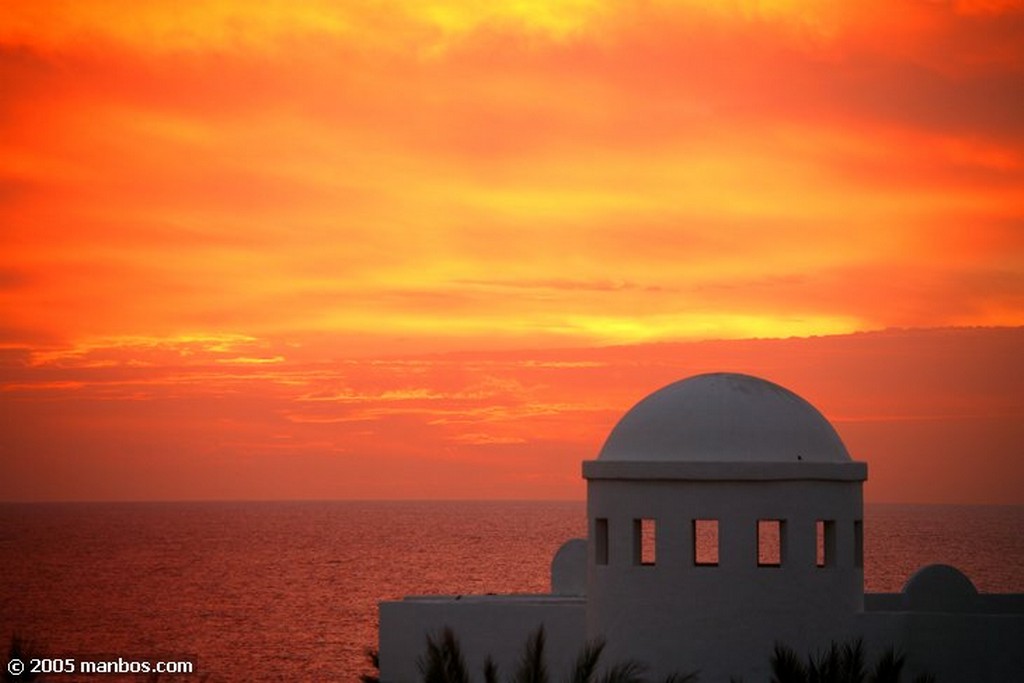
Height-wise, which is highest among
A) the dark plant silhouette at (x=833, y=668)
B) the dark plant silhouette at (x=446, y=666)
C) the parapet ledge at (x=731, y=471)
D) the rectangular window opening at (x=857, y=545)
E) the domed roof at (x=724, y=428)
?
the domed roof at (x=724, y=428)

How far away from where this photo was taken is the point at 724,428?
27.5 metres

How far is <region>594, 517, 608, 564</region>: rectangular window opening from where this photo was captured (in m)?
27.9

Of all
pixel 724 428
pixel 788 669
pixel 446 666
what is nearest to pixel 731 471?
pixel 724 428

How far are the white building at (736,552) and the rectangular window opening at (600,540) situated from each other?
2cm

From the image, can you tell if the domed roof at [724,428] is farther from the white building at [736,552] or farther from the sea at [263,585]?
the sea at [263,585]

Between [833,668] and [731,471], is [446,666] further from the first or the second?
[731,471]

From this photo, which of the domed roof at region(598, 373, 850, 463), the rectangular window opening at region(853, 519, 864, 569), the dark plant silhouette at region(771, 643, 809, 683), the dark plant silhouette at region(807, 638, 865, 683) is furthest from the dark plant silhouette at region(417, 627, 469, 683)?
the rectangular window opening at region(853, 519, 864, 569)

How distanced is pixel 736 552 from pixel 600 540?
8.10ft

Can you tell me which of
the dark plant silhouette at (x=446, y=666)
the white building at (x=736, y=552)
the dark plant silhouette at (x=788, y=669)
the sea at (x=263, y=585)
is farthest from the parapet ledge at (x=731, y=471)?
the sea at (x=263, y=585)

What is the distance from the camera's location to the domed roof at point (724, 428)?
27359 millimetres

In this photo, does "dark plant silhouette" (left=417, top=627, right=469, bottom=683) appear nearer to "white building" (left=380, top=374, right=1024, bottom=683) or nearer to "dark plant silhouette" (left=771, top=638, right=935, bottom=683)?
"dark plant silhouette" (left=771, top=638, right=935, bottom=683)

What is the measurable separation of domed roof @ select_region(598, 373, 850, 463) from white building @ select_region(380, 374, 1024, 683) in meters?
0.02

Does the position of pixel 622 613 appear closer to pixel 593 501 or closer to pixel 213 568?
pixel 593 501

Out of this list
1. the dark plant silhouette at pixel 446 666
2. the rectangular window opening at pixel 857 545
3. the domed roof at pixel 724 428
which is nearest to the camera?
the dark plant silhouette at pixel 446 666
